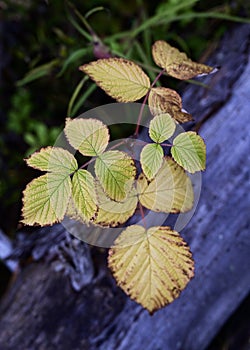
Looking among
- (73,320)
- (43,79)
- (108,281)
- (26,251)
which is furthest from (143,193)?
(43,79)

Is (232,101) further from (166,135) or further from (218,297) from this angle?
(218,297)

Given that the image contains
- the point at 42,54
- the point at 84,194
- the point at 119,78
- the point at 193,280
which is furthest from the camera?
the point at 42,54

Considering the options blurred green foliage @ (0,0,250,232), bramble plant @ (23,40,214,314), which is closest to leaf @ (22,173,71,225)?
bramble plant @ (23,40,214,314)

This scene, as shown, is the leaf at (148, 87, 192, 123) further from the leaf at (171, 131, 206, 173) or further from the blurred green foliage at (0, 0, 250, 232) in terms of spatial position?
the blurred green foliage at (0, 0, 250, 232)

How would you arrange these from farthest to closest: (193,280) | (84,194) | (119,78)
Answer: (193,280), (119,78), (84,194)

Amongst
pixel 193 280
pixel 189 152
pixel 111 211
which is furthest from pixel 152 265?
pixel 193 280

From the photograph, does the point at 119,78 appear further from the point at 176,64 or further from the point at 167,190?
the point at 167,190

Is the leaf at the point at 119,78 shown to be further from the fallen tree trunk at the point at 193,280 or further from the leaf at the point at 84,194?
the fallen tree trunk at the point at 193,280

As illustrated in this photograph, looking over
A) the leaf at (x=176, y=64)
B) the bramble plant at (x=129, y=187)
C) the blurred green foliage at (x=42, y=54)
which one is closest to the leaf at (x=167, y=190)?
the bramble plant at (x=129, y=187)
